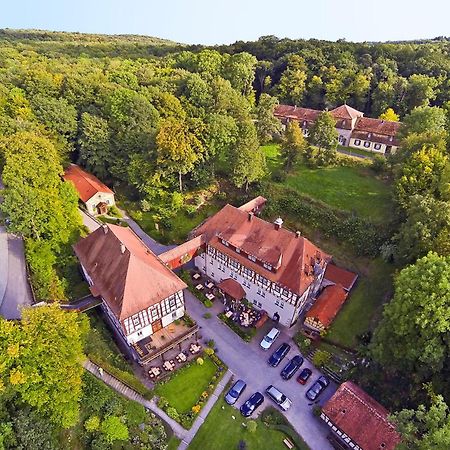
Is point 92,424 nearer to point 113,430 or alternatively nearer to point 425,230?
point 113,430

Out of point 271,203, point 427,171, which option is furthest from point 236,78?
point 427,171

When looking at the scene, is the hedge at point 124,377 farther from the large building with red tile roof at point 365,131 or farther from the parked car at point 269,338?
the large building with red tile roof at point 365,131

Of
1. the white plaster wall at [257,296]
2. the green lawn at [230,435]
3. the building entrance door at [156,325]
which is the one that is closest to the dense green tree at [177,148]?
the white plaster wall at [257,296]

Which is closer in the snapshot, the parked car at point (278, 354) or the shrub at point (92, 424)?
the shrub at point (92, 424)

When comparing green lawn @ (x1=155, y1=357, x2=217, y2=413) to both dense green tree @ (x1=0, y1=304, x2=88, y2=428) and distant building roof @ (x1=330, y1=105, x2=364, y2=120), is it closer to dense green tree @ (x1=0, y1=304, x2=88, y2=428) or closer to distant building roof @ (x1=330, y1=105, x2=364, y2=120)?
dense green tree @ (x1=0, y1=304, x2=88, y2=428)

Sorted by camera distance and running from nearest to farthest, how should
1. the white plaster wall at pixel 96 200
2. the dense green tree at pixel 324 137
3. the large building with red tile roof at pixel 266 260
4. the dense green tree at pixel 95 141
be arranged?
the large building with red tile roof at pixel 266 260
the white plaster wall at pixel 96 200
the dense green tree at pixel 324 137
the dense green tree at pixel 95 141

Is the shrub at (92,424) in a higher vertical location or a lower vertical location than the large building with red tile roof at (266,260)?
lower

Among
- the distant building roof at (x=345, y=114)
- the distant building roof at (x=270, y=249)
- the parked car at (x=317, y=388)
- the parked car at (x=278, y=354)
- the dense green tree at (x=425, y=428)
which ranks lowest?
the parked car at (x=317, y=388)
